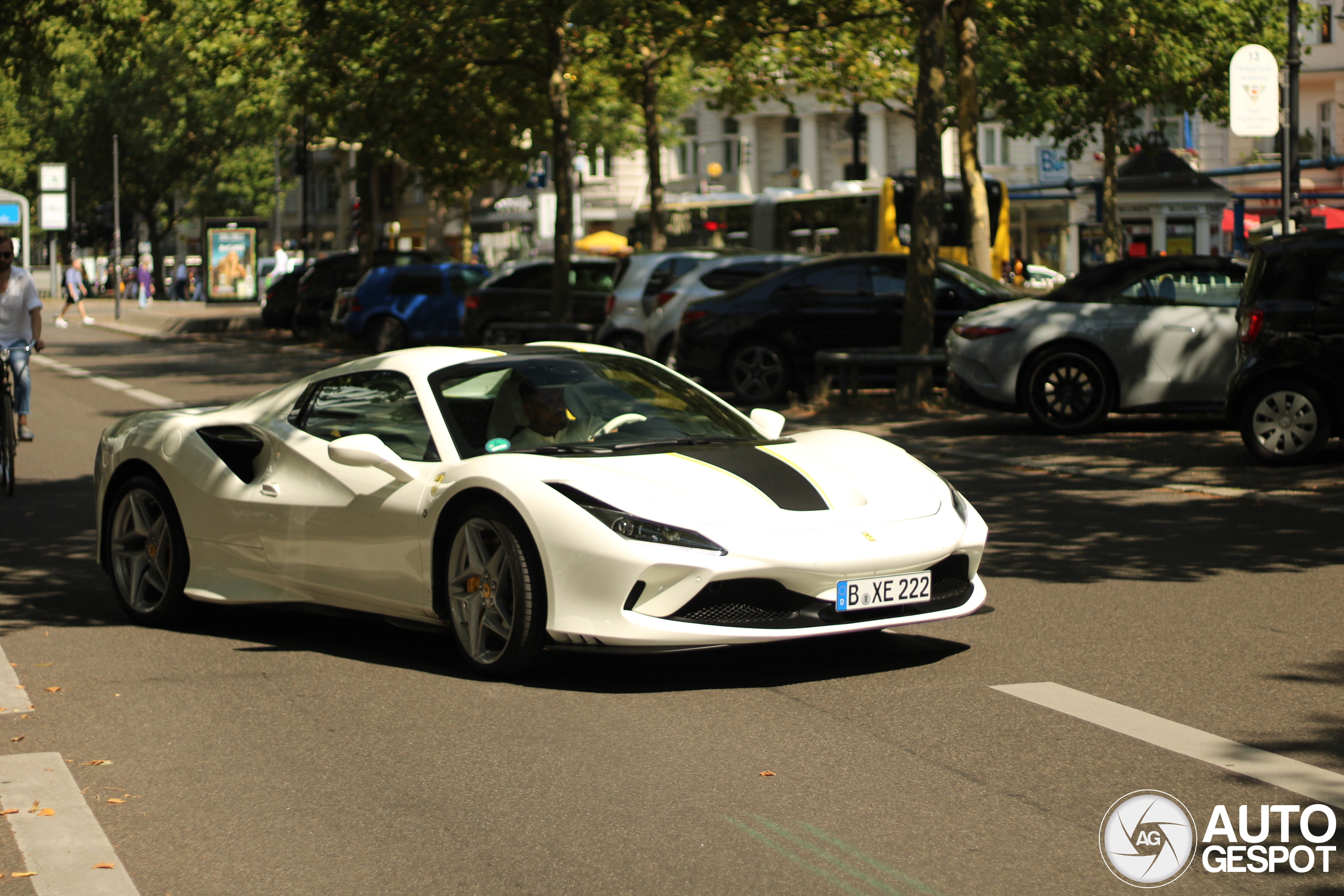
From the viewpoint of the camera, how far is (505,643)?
20.8ft

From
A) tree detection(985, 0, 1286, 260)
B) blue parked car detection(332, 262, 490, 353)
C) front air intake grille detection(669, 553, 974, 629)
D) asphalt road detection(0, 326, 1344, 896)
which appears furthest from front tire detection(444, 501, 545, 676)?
blue parked car detection(332, 262, 490, 353)

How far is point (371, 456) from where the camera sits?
672cm

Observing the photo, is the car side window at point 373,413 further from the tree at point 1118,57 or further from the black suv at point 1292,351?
the tree at point 1118,57

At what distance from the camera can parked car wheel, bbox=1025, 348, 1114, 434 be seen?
49.8 ft

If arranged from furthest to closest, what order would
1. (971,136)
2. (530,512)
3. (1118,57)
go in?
1. (1118,57)
2. (971,136)
3. (530,512)

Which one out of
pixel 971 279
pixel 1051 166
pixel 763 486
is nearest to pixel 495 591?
pixel 763 486

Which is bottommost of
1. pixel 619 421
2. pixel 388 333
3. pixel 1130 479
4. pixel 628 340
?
pixel 1130 479

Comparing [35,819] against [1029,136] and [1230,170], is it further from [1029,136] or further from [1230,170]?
[1230,170]

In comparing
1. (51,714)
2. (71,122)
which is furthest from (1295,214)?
(71,122)

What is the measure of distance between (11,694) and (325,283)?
106ft

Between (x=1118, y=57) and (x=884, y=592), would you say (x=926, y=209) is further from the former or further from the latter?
Result: (x=1118, y=57)

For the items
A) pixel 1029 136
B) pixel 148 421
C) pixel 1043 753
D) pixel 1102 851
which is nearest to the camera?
pixel 1102 851

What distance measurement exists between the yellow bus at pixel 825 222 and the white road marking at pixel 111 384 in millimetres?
11427

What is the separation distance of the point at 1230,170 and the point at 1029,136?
492cm
